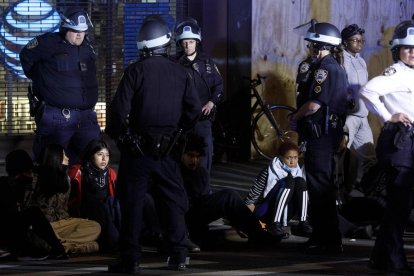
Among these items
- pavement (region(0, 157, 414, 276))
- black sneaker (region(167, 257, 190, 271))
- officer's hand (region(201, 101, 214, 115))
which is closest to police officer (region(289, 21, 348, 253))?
pavement (region(0, 157, 414, 276))

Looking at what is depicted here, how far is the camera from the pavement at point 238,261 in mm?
9672

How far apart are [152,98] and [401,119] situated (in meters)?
1.68

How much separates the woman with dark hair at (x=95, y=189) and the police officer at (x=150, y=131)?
1.29m

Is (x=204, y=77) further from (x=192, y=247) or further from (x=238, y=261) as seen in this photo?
(x=238, y=261)

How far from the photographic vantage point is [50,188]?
10.6 m

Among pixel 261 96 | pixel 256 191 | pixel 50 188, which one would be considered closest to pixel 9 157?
pixel 50 188

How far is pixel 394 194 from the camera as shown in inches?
369

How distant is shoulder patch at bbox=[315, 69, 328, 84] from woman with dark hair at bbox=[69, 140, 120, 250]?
5.88ft

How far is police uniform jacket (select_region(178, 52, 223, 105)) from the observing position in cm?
1231

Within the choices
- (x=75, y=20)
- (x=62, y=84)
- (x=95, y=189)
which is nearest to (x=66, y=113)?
(x=62, y=84)

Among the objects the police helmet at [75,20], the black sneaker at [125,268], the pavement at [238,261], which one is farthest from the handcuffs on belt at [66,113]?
the black sneaker at [125,268]

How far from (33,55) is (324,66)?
281 cm

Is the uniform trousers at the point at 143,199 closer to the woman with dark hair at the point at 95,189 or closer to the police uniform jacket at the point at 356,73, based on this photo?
the woman with dark hair at the point at 95,189

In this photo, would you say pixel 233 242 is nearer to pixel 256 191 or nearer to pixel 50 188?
pixel 256 191
